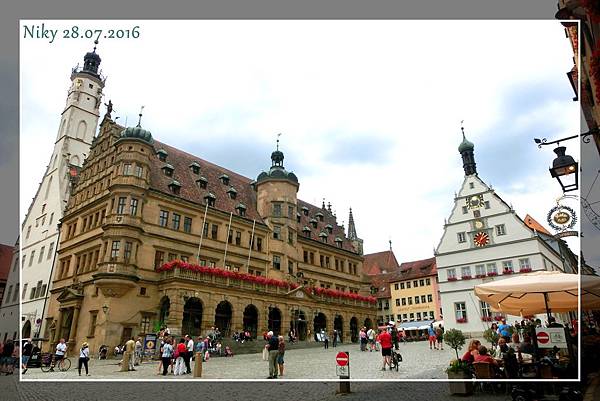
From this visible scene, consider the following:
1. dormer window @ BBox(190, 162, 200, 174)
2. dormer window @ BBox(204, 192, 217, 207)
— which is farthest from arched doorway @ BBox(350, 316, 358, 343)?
dormer window @ BBox(190, 162, 200, 174)

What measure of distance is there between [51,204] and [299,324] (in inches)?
1030

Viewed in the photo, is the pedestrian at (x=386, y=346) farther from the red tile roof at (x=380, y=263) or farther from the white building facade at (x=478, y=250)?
the red tile roof at (x=380, y=263)

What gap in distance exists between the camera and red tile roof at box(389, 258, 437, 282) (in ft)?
180

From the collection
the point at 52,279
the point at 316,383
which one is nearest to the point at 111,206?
the point at 52,279

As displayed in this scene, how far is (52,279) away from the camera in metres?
35.8

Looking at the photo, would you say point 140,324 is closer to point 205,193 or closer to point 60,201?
point 205,193

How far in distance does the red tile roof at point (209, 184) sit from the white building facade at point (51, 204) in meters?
10.3

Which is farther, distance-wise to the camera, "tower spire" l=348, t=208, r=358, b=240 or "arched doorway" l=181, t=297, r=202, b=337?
"tower spire" l=348, t=208, r=358, b=240

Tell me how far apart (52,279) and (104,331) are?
12330 millimetres

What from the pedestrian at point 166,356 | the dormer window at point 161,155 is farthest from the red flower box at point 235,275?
the pedestrian at point 166,356

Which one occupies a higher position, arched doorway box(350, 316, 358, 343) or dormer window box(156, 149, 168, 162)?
dormer window box(156, 149, 168, 162)

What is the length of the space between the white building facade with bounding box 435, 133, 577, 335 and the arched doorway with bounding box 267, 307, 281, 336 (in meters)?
14.9

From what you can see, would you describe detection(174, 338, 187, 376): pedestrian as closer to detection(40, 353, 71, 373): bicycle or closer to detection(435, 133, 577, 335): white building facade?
detection(40, 353, 71, 373): bicycle

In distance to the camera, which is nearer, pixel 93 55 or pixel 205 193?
pixel 205 193
